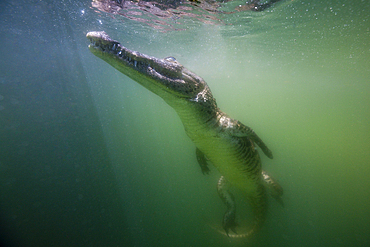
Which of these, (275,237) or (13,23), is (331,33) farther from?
(13,23)

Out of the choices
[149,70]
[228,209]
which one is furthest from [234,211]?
[149,70]

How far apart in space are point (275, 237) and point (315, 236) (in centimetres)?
272

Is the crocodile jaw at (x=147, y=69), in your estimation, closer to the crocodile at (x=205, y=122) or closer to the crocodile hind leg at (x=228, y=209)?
the crocodile at (x=205, y=122)

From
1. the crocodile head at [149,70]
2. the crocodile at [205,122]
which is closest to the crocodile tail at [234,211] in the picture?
the crocodile at [205,122]

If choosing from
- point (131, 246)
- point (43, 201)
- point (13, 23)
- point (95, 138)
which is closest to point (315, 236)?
point (131, 246)

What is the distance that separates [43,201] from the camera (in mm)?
6402

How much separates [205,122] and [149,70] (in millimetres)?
1249

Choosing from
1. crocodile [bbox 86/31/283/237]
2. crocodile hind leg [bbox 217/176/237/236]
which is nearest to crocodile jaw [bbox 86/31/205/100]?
crocodile [bbox 86/31/283/237]

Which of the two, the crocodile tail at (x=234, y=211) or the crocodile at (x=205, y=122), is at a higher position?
the crocodile at (x=205, y=122)

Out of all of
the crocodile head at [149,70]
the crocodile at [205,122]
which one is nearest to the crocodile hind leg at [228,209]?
the crocodile at [205,122]

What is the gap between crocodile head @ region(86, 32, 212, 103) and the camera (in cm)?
210

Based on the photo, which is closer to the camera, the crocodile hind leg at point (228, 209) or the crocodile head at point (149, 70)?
the crocodile head at point (149, 70)

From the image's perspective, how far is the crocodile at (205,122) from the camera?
2.15 m

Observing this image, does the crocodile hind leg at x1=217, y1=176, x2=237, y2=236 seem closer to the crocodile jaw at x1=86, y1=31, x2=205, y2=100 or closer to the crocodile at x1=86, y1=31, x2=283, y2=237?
the crocodile at x1=86, y1=31, x2=283, y2=237
